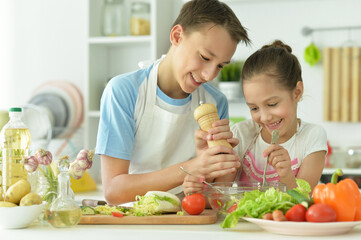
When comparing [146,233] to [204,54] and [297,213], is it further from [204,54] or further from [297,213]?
[204,54]

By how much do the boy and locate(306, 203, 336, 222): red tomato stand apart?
341mm

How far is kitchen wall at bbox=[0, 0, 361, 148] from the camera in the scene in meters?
3.32

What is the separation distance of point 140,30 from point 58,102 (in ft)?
2.48

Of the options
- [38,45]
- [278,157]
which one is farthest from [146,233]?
[38,45]

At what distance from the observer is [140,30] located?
3209mm

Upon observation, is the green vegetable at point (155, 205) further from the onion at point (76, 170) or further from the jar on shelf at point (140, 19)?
the jar on shelf at point (140, 19)

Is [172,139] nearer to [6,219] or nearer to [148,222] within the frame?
[148,222]

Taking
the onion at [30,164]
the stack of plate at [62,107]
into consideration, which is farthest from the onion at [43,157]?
the stack of plate at [62,107]

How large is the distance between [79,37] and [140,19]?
1.96ft

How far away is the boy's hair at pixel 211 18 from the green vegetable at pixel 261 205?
564 mm

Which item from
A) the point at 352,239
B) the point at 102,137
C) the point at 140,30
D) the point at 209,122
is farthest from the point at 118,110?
the point at 140,30

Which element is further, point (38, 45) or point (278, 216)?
point (38, 45)

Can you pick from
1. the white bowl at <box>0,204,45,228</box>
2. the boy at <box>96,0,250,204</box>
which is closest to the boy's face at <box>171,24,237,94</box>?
the boy at <box>96,0,250,204</box>

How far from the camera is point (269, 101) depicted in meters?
1.61
